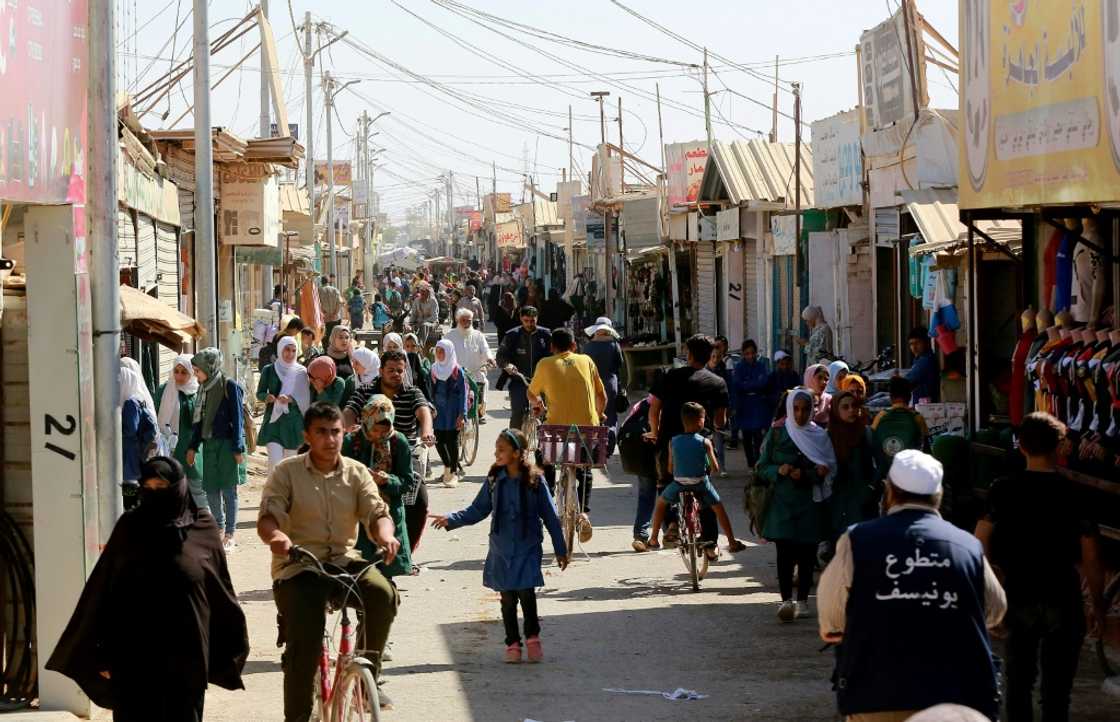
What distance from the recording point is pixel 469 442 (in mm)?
21094

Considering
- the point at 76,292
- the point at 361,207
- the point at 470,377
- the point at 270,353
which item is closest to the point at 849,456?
the point at 76,292

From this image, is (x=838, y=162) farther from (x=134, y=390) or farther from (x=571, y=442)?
(x=134, y=390)

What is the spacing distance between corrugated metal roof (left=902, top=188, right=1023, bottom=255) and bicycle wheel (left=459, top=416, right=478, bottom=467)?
18.3 feet

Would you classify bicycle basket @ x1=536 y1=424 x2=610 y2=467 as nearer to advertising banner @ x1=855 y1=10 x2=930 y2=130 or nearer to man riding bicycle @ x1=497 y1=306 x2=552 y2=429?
man riding bicycle @ x1=497 y1=306 x2=552 y2=429

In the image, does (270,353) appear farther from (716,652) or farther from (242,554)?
(716,652)

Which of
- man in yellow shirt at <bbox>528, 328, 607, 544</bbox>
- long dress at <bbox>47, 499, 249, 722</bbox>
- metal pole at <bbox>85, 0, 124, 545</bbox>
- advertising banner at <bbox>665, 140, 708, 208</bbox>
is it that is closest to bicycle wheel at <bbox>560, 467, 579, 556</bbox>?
man in yellow shirt at <bbox>528, 328, 607, 544</bbox>

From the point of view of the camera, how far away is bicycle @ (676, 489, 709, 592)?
12844 millimetres

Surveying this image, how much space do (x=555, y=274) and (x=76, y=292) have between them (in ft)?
204

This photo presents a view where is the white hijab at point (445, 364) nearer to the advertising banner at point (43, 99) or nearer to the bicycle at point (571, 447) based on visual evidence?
the bicycle at point (571, 447)

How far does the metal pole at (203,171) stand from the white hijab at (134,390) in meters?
5.79

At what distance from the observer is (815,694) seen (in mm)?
9656

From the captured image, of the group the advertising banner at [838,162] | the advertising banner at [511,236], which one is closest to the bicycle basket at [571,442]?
the advertising banner at [838,162]

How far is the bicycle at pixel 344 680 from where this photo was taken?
7.64 m

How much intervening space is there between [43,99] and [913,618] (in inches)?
204
